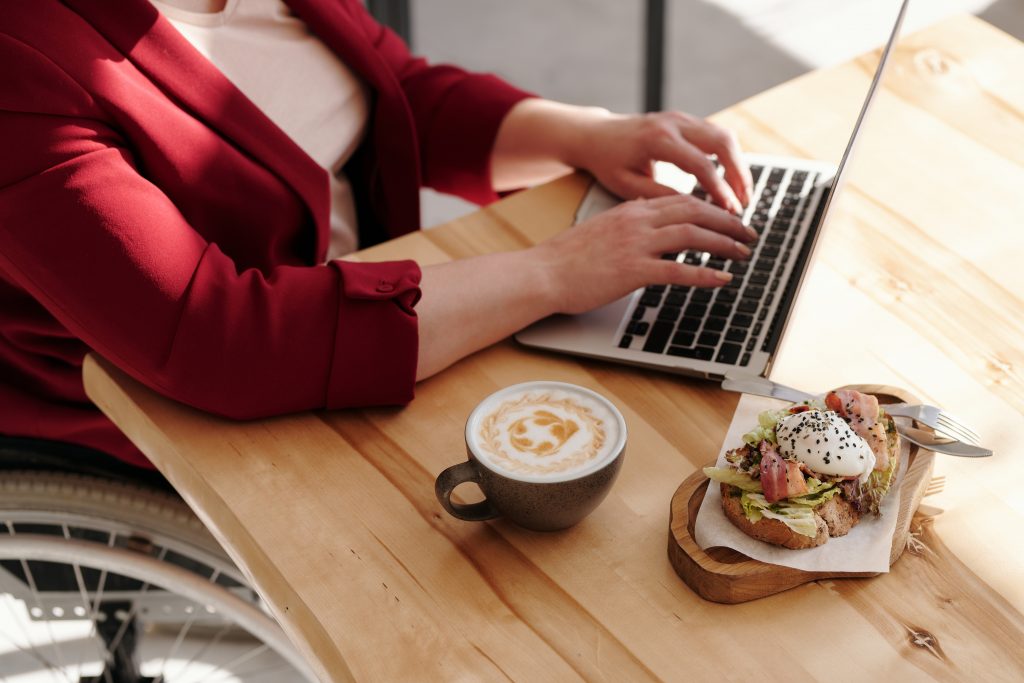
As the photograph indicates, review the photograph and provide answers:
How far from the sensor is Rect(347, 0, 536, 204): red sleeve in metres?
1.35

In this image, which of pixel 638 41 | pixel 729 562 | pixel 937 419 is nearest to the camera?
pixel 729 562

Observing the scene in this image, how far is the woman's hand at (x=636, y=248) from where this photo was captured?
1013 mm

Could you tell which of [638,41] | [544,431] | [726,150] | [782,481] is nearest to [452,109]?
[726,150]

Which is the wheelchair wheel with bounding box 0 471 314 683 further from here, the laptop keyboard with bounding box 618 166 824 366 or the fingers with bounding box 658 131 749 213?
the fingers with bounding box 658 131 749 213

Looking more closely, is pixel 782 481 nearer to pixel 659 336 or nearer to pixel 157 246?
pixel 659 336

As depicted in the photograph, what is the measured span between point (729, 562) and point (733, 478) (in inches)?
2.7

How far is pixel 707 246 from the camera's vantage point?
40.8 inches

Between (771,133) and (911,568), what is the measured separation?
0.63m

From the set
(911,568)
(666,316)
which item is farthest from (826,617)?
(666,316)

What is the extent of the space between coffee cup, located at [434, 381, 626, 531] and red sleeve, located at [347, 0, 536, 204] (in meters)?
0.58

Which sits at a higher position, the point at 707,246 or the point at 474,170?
the point at 707,246

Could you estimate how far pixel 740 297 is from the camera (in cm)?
104

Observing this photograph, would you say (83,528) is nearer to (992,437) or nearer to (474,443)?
(474,443)

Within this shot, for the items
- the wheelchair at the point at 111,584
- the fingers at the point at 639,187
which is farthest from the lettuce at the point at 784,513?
the wheelchair at the point at 111,584
